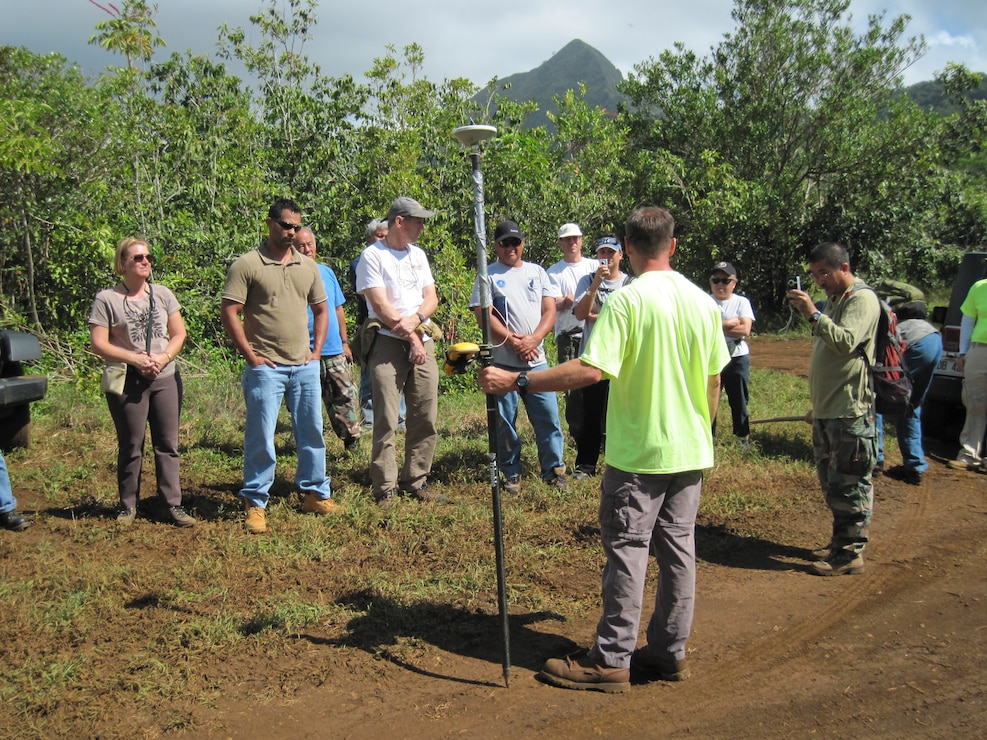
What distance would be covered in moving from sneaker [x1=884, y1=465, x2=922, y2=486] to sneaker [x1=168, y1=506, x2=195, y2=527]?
Answer: 19.0 feet

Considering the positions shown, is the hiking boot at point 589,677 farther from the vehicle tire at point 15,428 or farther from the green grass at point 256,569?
the vehicle tire at point 15,428

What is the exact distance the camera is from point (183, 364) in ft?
33.4

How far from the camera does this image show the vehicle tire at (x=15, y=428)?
6.83 meters

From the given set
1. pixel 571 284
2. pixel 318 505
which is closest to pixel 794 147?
pixel 571 284

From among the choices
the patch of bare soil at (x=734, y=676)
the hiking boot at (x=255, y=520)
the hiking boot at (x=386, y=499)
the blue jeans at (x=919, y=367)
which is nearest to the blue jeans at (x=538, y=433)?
the hiking boot at (x=386, y=499)

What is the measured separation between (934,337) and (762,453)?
1.85m

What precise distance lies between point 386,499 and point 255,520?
938mm

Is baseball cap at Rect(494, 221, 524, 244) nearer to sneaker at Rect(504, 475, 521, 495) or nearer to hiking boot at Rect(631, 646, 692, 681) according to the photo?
sneaker at Rect(504, 475, 521, 495)

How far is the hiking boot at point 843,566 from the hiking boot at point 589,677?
6.48 feet

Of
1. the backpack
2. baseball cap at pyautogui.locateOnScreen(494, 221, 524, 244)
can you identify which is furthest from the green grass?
baseball cap at pyautogui.locateOnScreen(494, 221, 524, 244)

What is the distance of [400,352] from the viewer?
605 cm

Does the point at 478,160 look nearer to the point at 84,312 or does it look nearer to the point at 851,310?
the point at 851,310

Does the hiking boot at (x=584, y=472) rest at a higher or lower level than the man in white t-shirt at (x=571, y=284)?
lower

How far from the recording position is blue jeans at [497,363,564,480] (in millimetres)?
6438
